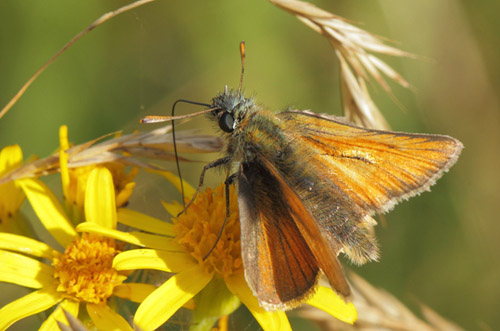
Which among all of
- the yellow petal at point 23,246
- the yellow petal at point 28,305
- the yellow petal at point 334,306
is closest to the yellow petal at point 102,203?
the yellow petal at point 23,246

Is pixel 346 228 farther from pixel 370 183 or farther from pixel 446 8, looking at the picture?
pixel 446 8

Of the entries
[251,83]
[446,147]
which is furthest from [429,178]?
[251,83]

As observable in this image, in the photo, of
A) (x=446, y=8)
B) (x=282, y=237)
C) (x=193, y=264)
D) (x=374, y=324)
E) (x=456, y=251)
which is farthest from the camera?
(x=446, y=8)

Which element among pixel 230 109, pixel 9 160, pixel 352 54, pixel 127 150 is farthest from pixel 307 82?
pixel 9 160

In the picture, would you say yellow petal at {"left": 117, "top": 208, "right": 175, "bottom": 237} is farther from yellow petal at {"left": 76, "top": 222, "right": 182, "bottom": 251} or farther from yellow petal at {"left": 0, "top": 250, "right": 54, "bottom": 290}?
yellow petal at {"left": 0, "top": 250, "right": 54, "bottom": 290}

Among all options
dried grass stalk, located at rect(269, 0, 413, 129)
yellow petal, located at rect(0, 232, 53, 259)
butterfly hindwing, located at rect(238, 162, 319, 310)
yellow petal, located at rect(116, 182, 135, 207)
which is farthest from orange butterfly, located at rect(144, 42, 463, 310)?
yellow petal, located at rect(0, 232, 53, 259)
